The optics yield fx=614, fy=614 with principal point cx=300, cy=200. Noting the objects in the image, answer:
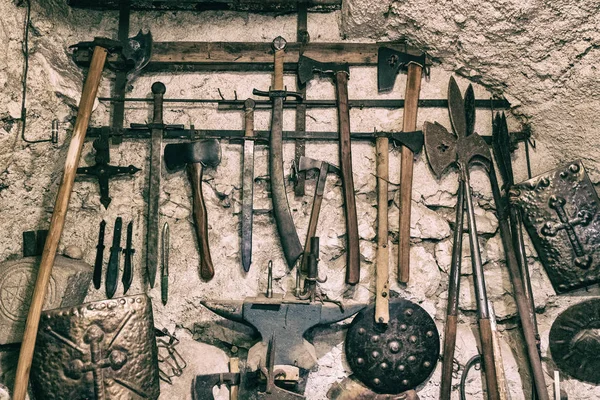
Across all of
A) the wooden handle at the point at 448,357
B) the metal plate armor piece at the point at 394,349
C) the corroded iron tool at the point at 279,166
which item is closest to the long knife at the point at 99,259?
the corroded iron tool at the point at 279,166

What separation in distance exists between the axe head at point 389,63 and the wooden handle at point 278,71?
0.48 m

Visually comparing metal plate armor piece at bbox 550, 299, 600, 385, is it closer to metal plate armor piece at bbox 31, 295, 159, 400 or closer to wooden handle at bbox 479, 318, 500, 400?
wooden handle at bbox 479, 318, 500, 400

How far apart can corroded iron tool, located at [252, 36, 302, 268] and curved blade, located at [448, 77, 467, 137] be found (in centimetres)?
73

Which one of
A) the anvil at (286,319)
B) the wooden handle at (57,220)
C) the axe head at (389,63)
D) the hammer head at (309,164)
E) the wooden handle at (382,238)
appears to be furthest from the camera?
the axe head at (389,63)

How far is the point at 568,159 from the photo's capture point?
3.00m

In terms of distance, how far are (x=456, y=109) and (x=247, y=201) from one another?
110 centimetres

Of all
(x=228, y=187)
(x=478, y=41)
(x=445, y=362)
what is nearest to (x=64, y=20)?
(x=228, y=187)

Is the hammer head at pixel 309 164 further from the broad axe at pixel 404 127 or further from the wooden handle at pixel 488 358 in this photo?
the wooden handle at pixel 488 358

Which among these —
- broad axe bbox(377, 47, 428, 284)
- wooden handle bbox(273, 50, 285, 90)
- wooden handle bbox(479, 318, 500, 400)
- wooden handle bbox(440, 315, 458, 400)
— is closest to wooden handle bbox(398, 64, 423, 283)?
broad axe bbox(377, 47, 428, 284)

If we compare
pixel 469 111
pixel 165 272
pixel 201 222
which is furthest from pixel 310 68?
pixel 165 272

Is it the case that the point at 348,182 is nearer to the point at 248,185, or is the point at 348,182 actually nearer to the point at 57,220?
the point at 248,185

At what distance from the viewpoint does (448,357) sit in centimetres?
277

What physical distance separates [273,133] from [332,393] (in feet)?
4.06

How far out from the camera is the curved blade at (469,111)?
298 cm
